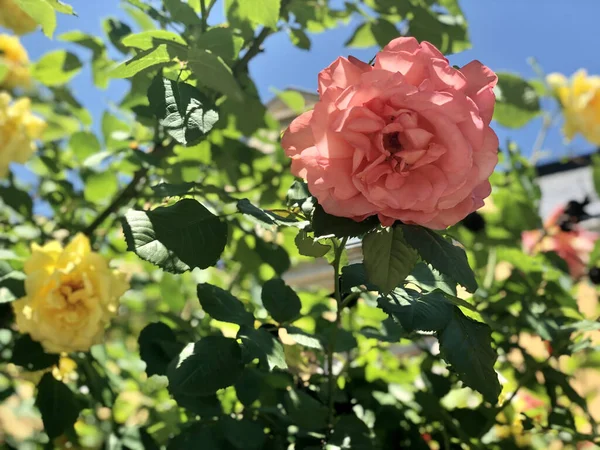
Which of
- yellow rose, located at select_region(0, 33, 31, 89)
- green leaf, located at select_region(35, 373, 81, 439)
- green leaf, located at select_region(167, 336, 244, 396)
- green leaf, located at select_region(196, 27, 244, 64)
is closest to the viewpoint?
green leaf, located at select_region(167, 336, 244, 396)

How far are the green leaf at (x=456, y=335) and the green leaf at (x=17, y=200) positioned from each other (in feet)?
2.73

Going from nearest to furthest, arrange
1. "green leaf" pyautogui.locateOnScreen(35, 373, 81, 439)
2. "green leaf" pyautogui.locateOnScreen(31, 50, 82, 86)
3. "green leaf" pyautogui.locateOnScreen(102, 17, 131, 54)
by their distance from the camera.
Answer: "green leaf" pyautogui.locateOnScreen(35, 373, 81, 439), "green leaf" pyautogui.locateOnScreen(102, 17, 131, 54), "green leaf" pyautogui.locateOnScreen(31, 50, 82, 86)

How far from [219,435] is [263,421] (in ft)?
0.32

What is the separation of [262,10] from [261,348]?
1.24 feet

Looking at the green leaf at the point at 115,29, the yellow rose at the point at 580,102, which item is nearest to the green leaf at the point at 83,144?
the green leaf at the point at 115,29

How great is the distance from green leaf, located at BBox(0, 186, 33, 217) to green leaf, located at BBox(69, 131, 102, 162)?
126 mm

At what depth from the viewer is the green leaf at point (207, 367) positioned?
0.50 m

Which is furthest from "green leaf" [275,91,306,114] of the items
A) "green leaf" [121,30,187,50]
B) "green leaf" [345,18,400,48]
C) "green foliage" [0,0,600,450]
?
"green leaf" [121,30,187,50]

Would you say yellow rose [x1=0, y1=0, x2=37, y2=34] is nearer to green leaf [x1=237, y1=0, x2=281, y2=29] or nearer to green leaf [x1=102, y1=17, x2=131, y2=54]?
green leaf [x1=102, y1=17, x2=131, y2=54]

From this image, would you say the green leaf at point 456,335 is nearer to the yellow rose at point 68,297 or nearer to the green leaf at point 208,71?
the green leaf at point 208,71

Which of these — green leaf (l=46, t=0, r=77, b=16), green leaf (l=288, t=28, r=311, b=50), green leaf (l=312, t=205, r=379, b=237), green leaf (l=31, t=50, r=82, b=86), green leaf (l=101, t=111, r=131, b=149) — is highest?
green leaf (l=46, t=0, r=77, b=16)

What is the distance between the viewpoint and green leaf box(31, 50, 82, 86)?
1.07 m

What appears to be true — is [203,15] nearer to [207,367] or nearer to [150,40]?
[150,40]

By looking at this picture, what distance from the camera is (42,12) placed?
585 millimetres
